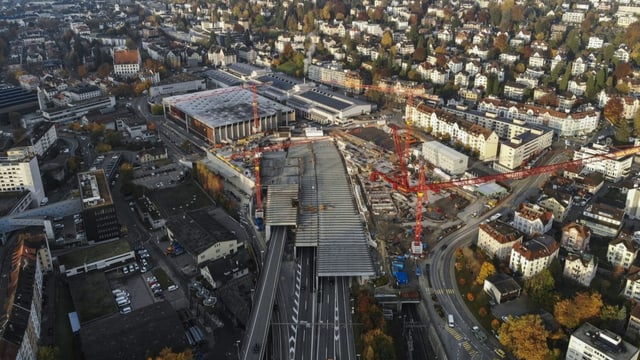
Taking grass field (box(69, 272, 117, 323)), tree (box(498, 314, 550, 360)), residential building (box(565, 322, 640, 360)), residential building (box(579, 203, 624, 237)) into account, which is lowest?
grass field (box(69, 272, 117, 323))

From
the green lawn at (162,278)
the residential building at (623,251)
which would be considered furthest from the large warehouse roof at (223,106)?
the residential building at (623,251)

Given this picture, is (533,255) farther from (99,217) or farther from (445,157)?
(99,217)

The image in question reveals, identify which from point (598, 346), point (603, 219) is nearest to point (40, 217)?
point (598, 346)

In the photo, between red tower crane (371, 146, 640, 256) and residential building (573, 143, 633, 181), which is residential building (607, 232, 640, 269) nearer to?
red tower crane (371, 146, 640, 256)

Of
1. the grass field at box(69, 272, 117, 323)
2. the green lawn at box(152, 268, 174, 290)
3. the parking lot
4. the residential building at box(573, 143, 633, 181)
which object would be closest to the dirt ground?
the residential building at box(573, 143, 633, 181)

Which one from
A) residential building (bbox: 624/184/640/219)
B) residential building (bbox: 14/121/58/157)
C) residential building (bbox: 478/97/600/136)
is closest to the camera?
residential building (bbox: 624/184/640/219)

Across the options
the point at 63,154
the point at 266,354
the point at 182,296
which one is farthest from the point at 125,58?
the point at 266,354

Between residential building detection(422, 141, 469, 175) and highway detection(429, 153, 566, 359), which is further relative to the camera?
residential building detection(422, 141, 469, 175)
